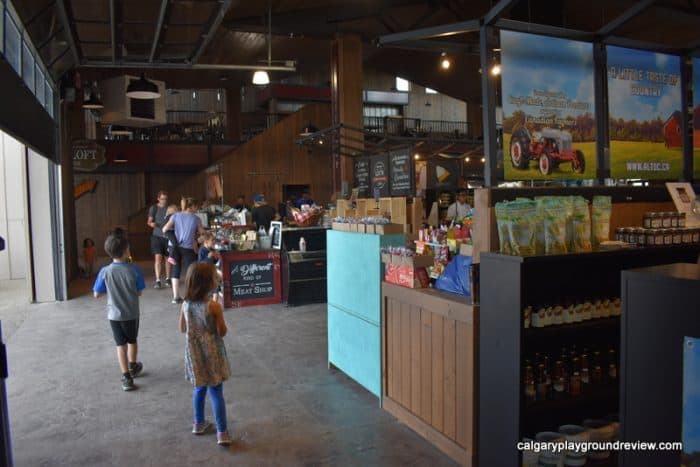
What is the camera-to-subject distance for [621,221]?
11.0 feet

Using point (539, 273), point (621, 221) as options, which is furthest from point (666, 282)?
point (621, 221)

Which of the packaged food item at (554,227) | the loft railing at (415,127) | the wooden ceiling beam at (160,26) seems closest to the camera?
the packaged food item at (554,227)

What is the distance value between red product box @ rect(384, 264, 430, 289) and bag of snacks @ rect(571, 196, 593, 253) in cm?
101

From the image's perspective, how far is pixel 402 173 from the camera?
5.67 meters

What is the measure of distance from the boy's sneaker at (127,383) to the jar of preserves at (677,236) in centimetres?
417

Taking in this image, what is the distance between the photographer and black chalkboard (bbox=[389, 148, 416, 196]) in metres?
5.47

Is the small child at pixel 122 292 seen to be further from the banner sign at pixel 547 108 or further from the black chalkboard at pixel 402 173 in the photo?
the banner sign at pixel 547 108

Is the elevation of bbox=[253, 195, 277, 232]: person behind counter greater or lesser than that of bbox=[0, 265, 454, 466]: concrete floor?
greater

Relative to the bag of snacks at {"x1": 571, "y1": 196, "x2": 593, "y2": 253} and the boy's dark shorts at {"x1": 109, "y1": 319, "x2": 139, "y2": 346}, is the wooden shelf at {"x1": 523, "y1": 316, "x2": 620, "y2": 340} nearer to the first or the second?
the bag of snacks at {"x1": 571, "y1": 196, "x2": 593, "y2": 253}

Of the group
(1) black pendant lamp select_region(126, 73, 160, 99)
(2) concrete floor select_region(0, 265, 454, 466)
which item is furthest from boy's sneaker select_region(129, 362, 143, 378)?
(1) black pendant lamp select_region(126, 73, 160, 99)

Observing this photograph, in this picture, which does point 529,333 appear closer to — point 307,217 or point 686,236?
point 686,236

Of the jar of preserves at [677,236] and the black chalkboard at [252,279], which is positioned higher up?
the jar of preserves at [677,236]

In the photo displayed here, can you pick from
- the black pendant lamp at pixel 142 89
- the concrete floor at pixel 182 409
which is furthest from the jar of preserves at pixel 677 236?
the black pendant lamp at pixel 142 89

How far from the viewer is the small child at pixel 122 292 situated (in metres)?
4.45
